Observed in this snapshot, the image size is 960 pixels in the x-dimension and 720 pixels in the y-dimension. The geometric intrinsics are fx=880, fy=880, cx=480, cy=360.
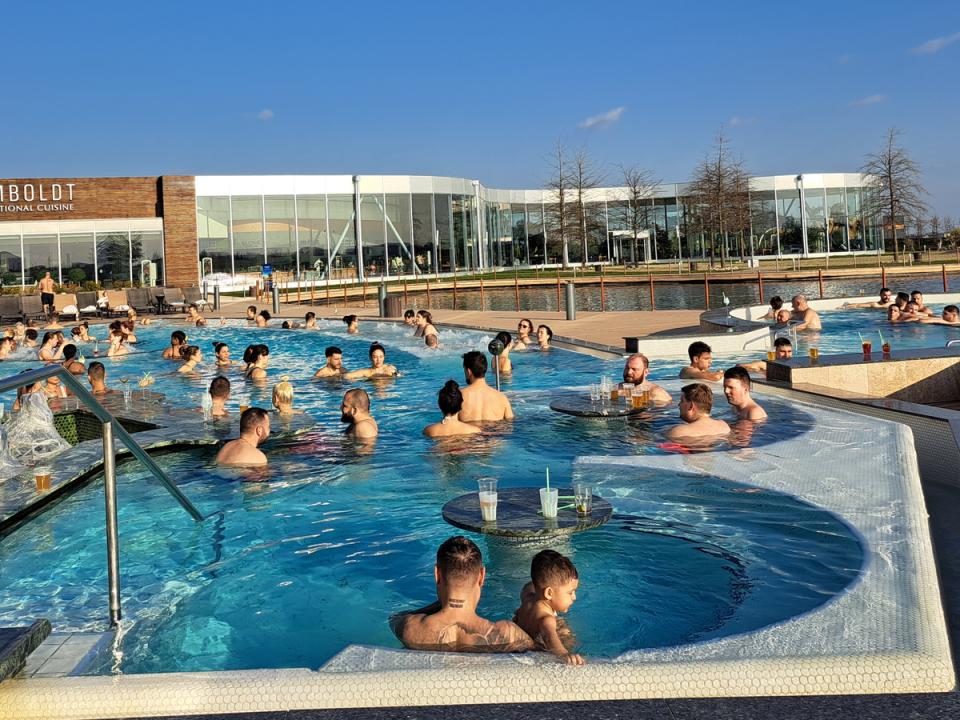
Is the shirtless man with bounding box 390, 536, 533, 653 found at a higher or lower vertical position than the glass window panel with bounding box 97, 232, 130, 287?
lower

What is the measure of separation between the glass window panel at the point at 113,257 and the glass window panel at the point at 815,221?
3694 centimetres

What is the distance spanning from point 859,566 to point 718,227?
4491 cm

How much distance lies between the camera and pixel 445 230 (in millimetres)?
43406

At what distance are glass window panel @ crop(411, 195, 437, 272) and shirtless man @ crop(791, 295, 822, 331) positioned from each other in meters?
27.7

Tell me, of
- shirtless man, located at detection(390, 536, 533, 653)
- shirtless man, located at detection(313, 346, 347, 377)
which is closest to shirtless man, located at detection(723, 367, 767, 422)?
shirtless man, located at detection(390, 536, 533, 653)

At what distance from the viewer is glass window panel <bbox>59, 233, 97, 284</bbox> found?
35.4 m

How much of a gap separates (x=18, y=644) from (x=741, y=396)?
6.19 m

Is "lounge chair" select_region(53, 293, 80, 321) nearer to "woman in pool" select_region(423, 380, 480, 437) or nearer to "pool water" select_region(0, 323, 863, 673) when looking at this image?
"pool water" select_region(0, 323, 863, 673)

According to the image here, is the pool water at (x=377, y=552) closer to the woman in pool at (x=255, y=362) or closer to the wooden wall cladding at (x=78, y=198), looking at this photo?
the woman in pool at (x=255, y=362)

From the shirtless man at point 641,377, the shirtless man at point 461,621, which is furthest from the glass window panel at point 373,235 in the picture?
the shirtless man at point 461,621

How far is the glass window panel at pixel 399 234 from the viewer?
135ft

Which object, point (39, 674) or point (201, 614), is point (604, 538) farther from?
point (39, 674)

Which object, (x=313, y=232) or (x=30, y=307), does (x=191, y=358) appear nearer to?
(x=30, y=307)

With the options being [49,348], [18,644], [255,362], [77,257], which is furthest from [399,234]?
[18,644]
